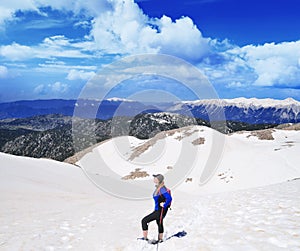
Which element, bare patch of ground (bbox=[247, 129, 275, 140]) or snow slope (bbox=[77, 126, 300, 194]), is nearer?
snow slope (bbox=[77, 126, 300, 194])

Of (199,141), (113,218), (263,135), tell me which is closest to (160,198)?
(113,218)

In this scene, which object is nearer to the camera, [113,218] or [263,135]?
[113,218]

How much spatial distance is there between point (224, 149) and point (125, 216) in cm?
4026

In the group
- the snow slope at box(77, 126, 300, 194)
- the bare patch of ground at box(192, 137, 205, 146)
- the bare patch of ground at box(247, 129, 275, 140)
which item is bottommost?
the snow slope at box(77, 126, 300, 194)

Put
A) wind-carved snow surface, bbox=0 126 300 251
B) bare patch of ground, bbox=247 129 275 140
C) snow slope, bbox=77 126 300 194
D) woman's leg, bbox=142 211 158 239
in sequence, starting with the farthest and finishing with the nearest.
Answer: bare patch of ground, bbox=247 129 275 140 < snow slope, bbox=77 126 300 194 < woman's leg, bbox=142 211 158 239 < wind-carved snow surface, bbox=0 126 300 251

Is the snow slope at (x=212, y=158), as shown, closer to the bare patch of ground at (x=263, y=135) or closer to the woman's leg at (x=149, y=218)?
the bare patch of ground at (x=263, y=135)

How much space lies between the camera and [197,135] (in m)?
58.6

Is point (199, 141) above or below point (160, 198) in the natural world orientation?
above

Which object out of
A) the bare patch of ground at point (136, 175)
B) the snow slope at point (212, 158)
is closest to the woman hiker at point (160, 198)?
the snow slope at point (212, 158)

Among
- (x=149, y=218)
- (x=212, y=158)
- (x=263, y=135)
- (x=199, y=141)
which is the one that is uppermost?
(x=263, y=135)

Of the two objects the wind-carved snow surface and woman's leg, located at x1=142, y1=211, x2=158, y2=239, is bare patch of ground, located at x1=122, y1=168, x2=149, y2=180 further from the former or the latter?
woman's leg, located at x1=142, y1=211, x2=158, y2=239

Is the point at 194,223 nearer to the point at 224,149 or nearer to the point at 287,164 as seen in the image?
Answer: the point at 287,164

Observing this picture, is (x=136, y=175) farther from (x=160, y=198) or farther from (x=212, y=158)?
(x=160, y=198)

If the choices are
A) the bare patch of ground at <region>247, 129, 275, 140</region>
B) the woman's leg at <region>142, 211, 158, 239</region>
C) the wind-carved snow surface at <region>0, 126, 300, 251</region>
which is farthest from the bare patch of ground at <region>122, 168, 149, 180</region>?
the woman's leg at <region>142, 211, 158, 239</region>
